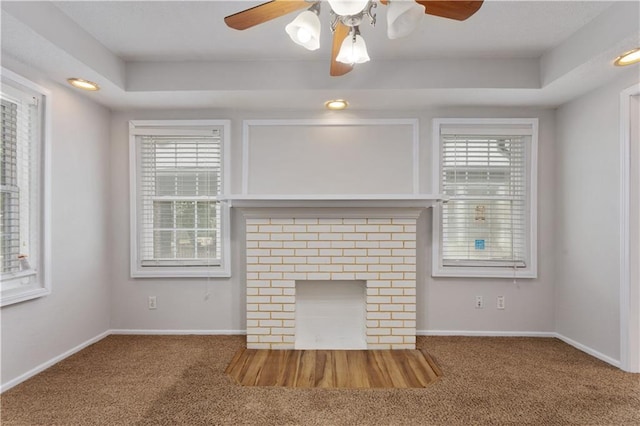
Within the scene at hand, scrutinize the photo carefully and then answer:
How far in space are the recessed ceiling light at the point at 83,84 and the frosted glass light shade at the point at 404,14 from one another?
2401 millimetres

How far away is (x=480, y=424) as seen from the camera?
186cm

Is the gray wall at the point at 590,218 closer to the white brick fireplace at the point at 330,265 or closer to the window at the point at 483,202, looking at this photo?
the window at the point at 483,202

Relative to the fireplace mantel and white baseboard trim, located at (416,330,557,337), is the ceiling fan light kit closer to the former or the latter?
the fireplace mantel

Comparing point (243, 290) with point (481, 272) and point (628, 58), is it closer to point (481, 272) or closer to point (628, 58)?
point (481, 272)

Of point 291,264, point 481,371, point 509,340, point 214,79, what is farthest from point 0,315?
point 509,340

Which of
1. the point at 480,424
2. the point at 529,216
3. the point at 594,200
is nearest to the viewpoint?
the point at 480,424

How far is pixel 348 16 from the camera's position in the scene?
1.46 meters

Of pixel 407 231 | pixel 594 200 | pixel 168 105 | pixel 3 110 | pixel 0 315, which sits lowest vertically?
pixel 0 315

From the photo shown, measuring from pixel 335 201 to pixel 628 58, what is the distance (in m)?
2.18

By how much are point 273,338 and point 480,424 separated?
5.39 ft

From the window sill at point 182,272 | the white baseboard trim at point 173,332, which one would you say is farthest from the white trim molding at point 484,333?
the window sill at point 182,272

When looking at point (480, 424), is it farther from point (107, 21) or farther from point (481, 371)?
point (107, 21)

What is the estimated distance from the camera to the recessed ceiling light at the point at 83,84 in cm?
254

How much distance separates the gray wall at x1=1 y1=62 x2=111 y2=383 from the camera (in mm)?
2311
